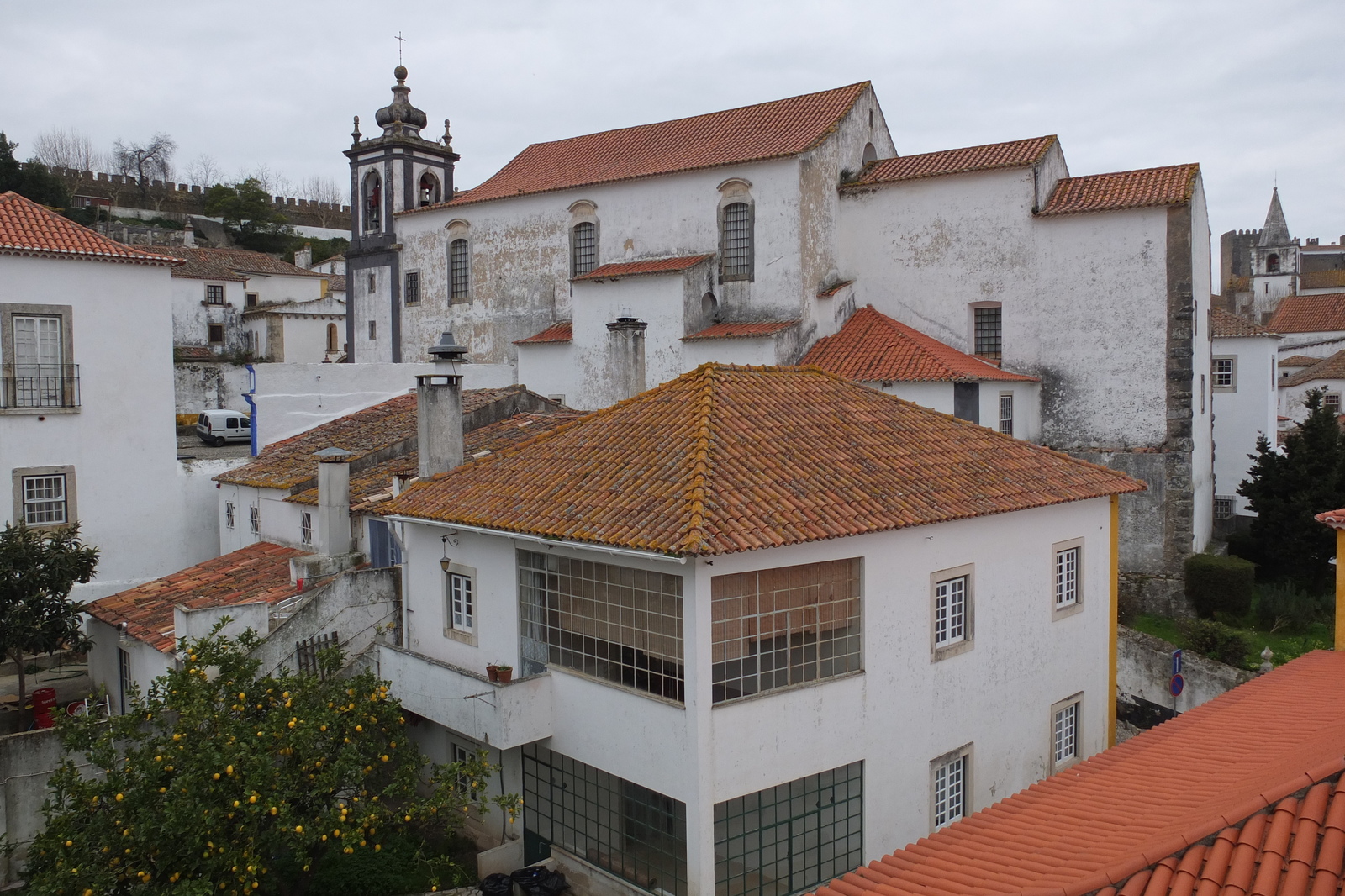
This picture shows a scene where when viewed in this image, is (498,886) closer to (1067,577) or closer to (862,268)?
(1067,577)

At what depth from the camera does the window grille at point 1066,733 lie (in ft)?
44.9

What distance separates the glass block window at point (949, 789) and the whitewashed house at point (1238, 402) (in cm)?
2054

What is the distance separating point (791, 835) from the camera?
409 inches

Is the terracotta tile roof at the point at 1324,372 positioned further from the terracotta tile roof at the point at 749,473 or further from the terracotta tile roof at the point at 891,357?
the terracotta tile roof at the point at 749,473

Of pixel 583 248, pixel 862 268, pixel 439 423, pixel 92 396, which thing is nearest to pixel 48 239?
pixel 92 396

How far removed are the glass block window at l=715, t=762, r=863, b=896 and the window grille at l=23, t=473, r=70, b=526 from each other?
15195 mm

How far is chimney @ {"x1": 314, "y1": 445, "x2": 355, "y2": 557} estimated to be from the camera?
16062 millimetres

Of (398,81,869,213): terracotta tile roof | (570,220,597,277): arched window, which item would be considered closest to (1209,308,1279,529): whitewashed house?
(398,81,869,213): terracotta tile roof

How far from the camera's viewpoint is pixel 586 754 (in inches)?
427

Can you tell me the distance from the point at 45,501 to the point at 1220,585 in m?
22.8

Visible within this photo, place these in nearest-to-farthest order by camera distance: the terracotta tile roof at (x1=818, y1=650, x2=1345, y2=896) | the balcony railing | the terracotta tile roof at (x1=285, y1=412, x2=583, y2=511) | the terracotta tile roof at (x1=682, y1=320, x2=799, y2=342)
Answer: the terracotta tile roof at (x1=818, y1=650, x2=1345, y2=896), the terracotta tile roof at (x1=285, y1=412, x2=583, y2=511), the balcony railing, the terracotta tile roof at (x1=682, y1=320, x2=799, y2=342)

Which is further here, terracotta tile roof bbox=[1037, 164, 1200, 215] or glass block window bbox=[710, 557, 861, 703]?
terracotta tile roof bbox=[1037, 164, 1200, 215]

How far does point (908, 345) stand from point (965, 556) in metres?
11.3

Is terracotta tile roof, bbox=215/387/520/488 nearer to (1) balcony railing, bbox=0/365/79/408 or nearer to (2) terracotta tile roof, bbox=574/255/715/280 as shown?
(1) balcony railing, bbox=0/365/79/408
